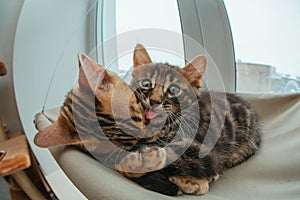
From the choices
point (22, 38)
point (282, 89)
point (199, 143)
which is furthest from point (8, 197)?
point (282, 89)

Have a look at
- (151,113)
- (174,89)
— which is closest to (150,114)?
(151,113)

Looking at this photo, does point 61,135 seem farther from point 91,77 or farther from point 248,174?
point 248,174

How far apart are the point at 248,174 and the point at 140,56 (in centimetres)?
40

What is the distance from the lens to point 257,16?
0.93 m

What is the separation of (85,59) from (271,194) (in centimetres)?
49

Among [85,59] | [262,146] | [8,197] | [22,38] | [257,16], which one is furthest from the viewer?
[8,197]

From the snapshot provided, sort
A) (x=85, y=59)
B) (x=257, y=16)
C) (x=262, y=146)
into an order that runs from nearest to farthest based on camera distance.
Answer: (x=85, y=59) < (x=262, y=146) < (x=257, y=16)

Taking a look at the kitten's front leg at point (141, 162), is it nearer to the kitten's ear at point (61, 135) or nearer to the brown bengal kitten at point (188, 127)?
the brown bengal kitten at point (188, 127)

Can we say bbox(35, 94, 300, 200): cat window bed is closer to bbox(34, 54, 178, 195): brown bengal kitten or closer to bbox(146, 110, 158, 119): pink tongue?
bbox(34, 54, 178, 195): brown bengal kitten

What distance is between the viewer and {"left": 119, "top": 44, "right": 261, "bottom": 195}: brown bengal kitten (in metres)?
0.49

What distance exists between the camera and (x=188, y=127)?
0.57 m

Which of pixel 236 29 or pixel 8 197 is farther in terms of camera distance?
pixel 8 197

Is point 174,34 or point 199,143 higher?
point 174,34

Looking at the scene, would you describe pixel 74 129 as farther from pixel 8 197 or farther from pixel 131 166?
pixel 8 197
